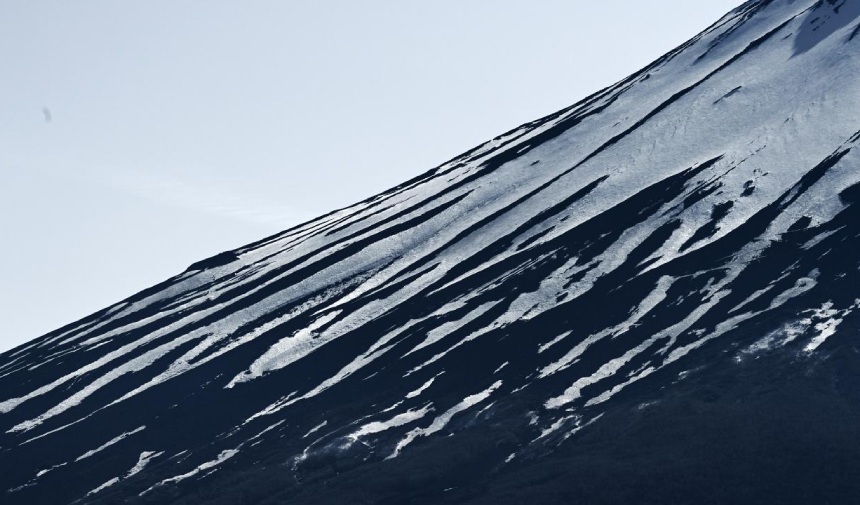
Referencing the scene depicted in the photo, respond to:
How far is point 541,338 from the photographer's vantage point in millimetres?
40562

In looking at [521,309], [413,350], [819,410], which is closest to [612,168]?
[521,309]

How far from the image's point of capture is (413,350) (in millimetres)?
42406

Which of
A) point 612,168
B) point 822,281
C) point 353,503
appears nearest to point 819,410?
point 822,281

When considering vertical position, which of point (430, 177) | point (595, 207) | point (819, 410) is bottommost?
point (819, 410)

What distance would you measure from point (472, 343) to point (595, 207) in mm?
12327

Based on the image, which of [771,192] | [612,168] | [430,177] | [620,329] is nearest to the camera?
[620,329]

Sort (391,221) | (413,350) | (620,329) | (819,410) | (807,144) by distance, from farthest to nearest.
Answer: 1. (391,221)
2. (807,144)
3. (413,350)
4. (620,329)
5. (819,410)

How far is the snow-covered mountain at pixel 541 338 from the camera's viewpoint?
3122 cm

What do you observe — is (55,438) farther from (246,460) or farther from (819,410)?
(819,410)

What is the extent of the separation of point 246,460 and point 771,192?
24108 mm

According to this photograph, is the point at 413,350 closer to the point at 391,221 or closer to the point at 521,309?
the point at 521,309

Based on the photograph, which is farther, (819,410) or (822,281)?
(822,281)

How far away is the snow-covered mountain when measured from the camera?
3122cm

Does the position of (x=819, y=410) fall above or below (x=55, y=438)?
below
